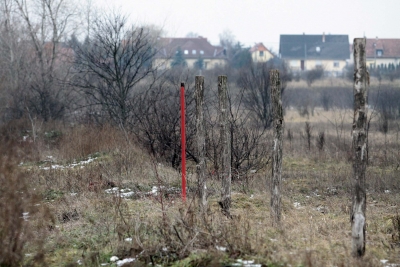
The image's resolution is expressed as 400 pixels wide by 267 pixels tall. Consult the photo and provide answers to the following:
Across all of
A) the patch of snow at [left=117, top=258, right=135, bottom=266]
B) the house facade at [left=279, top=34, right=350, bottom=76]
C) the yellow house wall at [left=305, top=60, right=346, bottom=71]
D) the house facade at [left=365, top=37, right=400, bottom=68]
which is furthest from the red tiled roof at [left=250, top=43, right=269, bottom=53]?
the patch of snow at [left=117, top=258, right=135, bottom=266]

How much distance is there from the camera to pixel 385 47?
75.7 meters

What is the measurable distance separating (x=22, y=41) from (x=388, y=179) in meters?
29.1

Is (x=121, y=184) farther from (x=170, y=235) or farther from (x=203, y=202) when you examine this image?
(x=170, y=235)

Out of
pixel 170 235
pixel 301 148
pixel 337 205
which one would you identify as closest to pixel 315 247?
pixel 170 235

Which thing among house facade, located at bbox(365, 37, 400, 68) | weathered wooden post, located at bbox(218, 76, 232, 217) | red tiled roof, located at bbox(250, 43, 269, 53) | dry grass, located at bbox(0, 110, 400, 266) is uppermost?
red tiled roof, located at bbox(250, 43, 269, 53)

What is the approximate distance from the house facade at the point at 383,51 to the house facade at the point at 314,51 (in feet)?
32.5

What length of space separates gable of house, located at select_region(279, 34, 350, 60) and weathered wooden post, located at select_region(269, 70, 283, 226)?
83.0 meters

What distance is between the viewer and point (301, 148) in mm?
21328

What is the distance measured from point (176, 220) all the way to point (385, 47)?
73.8 meters

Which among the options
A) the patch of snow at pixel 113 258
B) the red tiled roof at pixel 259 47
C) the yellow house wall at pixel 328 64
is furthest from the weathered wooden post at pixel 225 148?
the red tiled roof at pixel 259 47

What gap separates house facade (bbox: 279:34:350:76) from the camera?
3511 inches

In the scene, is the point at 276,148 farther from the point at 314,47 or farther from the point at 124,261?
the point at 314,47

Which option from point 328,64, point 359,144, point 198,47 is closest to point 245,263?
point 359,144

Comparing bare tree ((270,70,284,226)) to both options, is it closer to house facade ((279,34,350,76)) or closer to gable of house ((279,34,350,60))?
house facade ((279,34,350,76))
